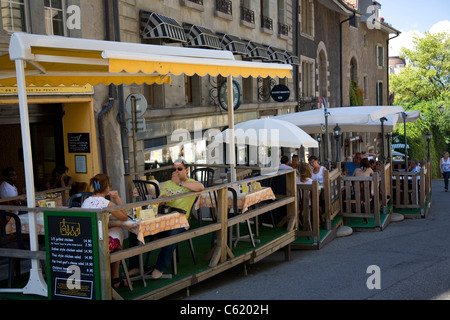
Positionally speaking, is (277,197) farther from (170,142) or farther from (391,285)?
(170,142)

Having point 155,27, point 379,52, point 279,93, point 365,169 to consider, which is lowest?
point 365,169

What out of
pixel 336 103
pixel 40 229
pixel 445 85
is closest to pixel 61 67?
pixel 40 229

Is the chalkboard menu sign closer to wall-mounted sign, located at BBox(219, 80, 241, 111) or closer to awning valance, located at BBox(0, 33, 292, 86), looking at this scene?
awning valance, located at BBox(0, 33, 292, 86)

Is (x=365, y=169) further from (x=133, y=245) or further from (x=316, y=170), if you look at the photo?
(x=133, y=245)

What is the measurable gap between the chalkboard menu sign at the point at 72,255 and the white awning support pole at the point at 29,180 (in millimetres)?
212

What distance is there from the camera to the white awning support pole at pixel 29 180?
6164 mm

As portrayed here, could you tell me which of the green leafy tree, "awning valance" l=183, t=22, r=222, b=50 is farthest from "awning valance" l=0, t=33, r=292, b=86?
the green leafy tree

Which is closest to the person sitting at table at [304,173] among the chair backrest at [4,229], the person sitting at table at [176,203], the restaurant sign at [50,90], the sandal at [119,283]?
the person sitting at table at [176,203]

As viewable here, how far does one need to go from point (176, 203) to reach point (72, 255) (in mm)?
1744

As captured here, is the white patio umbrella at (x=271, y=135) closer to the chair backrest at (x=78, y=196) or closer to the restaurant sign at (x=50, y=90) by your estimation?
the restaurant sign at (x=50, y=90)

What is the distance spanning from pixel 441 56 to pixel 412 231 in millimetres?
51288

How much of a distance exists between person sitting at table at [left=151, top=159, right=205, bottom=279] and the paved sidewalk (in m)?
0.69

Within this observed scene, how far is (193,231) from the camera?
290 inches

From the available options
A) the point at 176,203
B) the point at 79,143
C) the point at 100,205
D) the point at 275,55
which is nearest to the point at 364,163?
the point at 79,143
